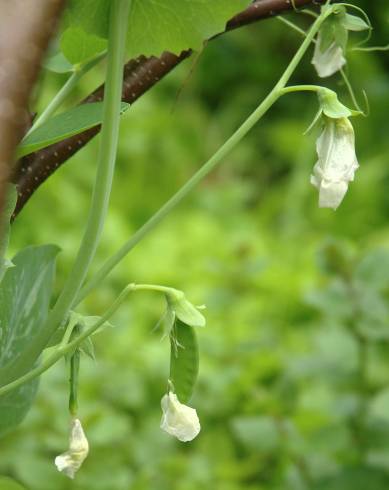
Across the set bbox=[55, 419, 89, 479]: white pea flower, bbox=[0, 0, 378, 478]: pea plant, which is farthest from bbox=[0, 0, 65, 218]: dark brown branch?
bbox=[55, 419, 89, 479]: white pea flower

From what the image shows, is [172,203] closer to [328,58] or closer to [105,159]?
[105,159]

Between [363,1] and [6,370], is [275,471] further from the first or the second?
[363,1]

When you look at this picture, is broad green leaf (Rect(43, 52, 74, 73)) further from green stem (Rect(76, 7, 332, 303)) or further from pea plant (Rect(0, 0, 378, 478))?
green stem (Rect(76, 7, 332, 303))

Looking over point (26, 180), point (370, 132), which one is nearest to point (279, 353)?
point (26, 180)

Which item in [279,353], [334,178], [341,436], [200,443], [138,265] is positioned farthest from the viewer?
[138,265]

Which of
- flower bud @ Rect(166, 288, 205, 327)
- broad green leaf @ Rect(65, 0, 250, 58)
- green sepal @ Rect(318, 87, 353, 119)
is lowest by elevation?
flower bud @ Rect(166, 288, 205, 327)

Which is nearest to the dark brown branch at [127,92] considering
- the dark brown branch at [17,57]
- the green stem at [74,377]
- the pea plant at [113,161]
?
the pea plant at [113,161]
